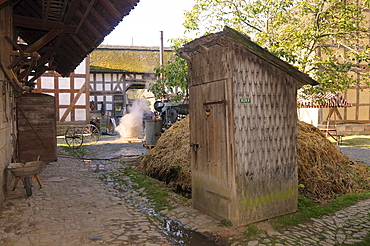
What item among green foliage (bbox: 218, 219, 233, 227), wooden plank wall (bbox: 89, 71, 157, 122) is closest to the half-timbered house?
green foliage (bbox: 218, 219, 233, 227)

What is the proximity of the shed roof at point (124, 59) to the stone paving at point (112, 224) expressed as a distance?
881 inches

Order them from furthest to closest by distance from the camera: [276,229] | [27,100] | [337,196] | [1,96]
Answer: [27,100]
[337,196]
[1,96]
[276,229]

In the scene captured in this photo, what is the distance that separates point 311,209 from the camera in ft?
17.7

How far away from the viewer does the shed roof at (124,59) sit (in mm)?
28109

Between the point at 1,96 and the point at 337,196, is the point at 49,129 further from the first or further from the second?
the point at 337,196

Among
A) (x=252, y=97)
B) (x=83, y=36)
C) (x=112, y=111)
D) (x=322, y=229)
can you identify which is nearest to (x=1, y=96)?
(x=83, y=36)

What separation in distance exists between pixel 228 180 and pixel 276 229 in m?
0.96

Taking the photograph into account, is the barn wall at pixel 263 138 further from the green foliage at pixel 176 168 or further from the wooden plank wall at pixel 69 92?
the wooden plank wall at pixel 69 92

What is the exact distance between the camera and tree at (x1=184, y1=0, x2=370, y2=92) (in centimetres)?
844

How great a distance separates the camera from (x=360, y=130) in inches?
739

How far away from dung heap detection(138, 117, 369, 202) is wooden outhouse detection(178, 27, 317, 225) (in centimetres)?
150

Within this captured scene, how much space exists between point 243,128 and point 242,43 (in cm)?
123

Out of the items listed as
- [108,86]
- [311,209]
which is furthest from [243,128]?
[108,86]

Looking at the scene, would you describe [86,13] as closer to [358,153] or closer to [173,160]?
[173,160]
